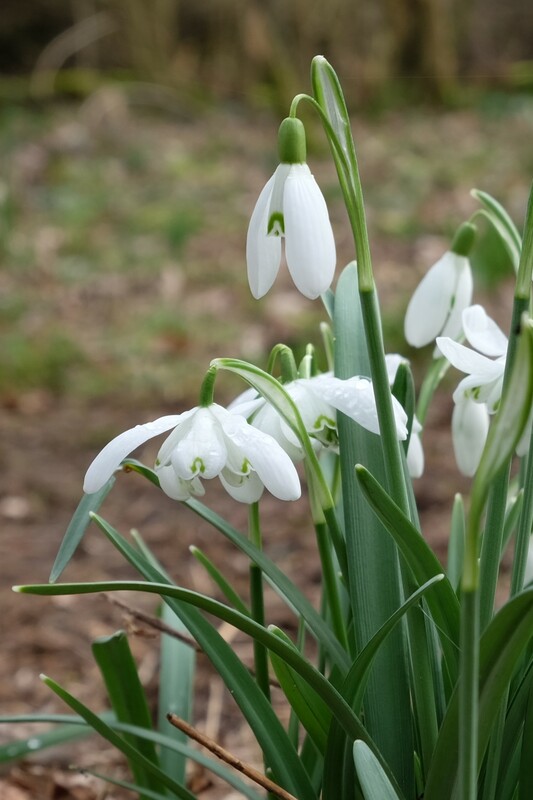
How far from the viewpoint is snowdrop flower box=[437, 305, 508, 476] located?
3.07ft

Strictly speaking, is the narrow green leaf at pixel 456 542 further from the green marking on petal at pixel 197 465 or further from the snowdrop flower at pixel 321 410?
the green marking on petal at pixel 197 465

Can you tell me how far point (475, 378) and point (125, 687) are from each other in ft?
1.85

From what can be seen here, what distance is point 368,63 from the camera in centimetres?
777

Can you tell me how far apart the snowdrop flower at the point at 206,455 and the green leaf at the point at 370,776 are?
0.23 metres

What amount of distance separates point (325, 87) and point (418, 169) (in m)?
5.15

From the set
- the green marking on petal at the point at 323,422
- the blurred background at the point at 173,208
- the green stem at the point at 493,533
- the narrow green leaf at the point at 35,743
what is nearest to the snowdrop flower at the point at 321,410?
the green marking on petal at the point at 323,422

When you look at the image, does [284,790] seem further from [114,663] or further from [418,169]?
[418,169]

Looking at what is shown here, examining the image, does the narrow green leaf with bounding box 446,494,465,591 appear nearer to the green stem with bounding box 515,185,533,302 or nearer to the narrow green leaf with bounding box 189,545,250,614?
the narrow green leaf with bounding box 189,545,250,614

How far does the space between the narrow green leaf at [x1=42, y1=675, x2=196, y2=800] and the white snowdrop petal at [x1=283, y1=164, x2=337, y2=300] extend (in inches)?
20.0

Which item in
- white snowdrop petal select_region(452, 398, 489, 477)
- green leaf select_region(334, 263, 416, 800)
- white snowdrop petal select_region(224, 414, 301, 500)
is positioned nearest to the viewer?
white snowdrop petal select_region(224, 414, 301, 500)

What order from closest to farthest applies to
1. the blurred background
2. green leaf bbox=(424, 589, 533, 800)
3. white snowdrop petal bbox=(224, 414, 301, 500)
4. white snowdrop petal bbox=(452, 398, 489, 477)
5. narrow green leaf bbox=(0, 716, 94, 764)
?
green leaf bbox=(424, 589, 533, 800)
white snowdrop petal bbox=(224, 414, 301, 500)
white snowdrop petal bbox=(452, 398, 489, 477)
narrow green leaf bbox=(0, 716, 94, 764)
the blurred background

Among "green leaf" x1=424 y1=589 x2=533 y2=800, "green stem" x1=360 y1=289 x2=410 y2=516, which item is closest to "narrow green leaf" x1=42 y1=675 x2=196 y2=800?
"green leaf" x1=424 y1=589 x2=533 y2=800

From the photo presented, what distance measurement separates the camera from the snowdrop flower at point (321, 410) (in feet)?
2.95

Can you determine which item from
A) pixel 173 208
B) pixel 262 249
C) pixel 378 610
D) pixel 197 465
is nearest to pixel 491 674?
pixel 378 610
